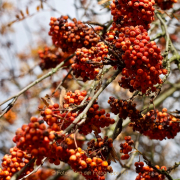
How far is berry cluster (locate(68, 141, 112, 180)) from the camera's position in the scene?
1956 millimetres

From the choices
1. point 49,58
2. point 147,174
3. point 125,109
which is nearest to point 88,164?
point 125,109

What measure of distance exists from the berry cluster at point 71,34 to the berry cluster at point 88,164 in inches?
66.1

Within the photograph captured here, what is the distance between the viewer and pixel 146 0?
8.50 feet

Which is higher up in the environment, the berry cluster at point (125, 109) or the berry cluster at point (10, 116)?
the berry cluster at point (10, 116)

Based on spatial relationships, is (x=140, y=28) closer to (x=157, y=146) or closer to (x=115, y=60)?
(x=115, y=60)

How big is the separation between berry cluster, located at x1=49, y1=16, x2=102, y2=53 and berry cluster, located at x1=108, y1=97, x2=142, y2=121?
1040 mm

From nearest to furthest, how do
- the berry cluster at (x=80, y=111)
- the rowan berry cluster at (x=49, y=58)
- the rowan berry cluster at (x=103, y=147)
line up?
1. the berry cluster at (x=80, y=111)
2. the rowan berry cluster at (x=103, y=147)
3. the rowan berry cluster at (x=49, y=58)

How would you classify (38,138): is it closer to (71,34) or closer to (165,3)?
(71,34)

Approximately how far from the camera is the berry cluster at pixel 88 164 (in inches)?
77.0

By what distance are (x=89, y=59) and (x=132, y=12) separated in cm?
74

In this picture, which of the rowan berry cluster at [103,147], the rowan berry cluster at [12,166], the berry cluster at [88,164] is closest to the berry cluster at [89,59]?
the rowan berry cluster at [103,147]

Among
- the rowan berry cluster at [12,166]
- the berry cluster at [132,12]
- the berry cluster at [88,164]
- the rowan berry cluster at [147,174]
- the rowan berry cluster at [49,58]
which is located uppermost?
the rowan berry cluster at [49,58]

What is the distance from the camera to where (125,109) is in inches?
101

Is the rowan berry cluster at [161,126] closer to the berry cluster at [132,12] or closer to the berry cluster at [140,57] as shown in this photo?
the berry cluster at [140,57]
